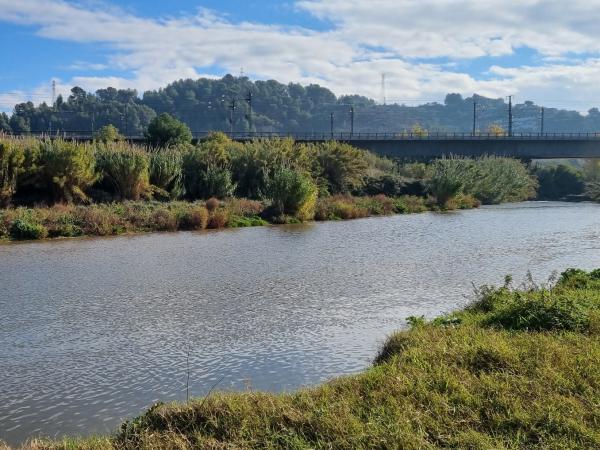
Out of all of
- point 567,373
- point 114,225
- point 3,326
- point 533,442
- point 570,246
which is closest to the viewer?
point 533,442

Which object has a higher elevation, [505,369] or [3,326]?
[505,369]

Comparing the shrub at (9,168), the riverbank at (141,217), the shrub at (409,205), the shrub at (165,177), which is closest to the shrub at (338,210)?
the riverbank at (141,217)

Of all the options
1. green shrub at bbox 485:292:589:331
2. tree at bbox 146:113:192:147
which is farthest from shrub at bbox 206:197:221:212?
green shrub at bbox 485:292:589:331

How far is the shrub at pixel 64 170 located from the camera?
3038 cm

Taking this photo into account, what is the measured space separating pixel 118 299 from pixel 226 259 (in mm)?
6387

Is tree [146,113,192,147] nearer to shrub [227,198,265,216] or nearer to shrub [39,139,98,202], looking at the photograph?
shrub [227,198,265,216]

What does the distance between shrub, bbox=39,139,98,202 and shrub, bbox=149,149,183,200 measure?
13.6 feet

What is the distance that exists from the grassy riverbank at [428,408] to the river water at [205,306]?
143cm

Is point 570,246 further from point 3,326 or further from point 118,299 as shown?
point 3,326

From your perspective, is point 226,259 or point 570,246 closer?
point 226,259

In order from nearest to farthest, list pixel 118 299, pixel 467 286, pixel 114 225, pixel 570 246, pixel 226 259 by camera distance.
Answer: pixel 118 299 < pixel 467 286 < pixel 226 259 < pixel 570 246 < pixel 114 225

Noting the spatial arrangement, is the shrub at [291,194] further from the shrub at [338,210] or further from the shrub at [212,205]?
the shrub at [212,205]

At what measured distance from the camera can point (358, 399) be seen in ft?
22.6

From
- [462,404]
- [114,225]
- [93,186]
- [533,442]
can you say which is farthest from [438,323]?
[93,186]
